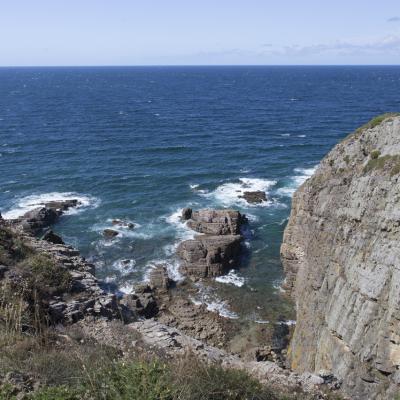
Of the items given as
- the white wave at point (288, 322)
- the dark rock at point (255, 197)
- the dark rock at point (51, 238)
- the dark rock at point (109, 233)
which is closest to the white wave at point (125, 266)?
the dark rock at point (109, 233)

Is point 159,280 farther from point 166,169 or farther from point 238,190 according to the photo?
point 166,169

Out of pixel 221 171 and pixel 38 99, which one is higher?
pixel 38 99

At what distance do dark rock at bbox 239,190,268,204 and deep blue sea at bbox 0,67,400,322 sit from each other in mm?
1252

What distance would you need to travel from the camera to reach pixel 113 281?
44750 millimetres

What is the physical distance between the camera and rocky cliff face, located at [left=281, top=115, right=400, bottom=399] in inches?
887

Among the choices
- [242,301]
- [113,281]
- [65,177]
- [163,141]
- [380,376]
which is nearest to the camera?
[380,376]

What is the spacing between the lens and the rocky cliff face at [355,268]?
22531 mm

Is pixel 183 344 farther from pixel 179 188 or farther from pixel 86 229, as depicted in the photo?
pixel 179 188

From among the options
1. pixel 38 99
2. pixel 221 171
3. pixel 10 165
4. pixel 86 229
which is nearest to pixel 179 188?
pixel 221 171

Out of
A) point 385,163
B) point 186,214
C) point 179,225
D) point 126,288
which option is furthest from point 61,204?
point 385,163

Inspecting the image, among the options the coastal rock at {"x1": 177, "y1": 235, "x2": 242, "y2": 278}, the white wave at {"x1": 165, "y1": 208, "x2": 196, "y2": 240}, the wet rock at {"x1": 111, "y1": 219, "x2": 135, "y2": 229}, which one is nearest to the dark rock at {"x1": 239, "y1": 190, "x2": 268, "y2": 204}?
the white wave at {"x1": 165, "y1": 208, "x2": 196, "y2": 240}

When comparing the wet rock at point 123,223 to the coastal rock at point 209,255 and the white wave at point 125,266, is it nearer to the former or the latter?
the white wave at point 125,266

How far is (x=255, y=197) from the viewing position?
6288 centimetres

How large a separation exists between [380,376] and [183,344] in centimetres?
1001
